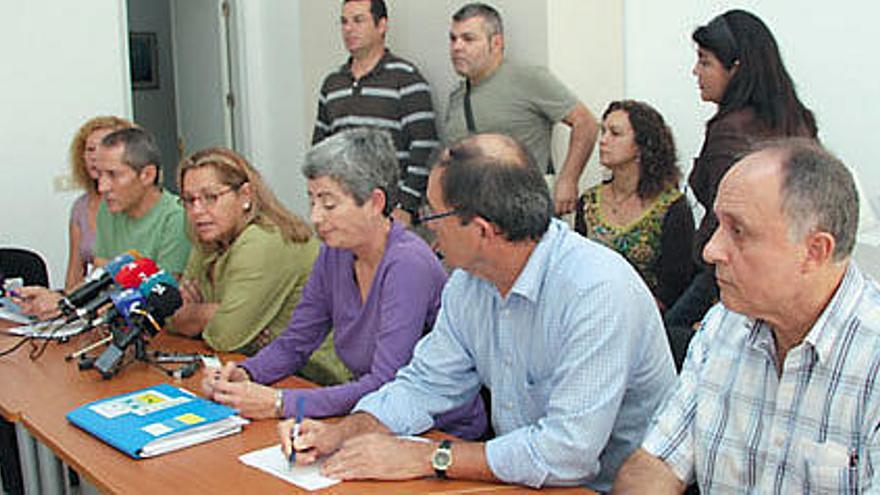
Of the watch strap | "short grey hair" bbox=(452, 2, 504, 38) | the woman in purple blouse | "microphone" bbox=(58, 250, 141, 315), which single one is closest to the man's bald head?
the watch strap

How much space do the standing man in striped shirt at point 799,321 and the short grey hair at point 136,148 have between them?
263 cm

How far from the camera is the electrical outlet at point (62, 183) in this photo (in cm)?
568

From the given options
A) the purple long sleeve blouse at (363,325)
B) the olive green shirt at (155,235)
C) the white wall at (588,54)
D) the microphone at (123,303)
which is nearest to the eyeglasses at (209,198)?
the microphone at (123,303)

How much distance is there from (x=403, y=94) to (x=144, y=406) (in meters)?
2.81

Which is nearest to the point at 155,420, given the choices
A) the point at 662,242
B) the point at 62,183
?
the point at 662,242

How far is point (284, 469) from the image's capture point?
→ 2049 millimetres

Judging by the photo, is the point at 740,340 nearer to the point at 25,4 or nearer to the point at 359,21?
the point at 359,21

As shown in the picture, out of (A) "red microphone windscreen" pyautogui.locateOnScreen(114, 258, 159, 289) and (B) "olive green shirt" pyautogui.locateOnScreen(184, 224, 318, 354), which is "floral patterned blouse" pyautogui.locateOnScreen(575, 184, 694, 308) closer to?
(B) "olive green shirt" pyautogui.locateOnScreen(184, 224, 318, 354)

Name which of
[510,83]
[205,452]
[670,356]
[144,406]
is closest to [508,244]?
[670,356]

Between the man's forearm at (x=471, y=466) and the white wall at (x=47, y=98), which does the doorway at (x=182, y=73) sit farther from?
the man's forearm at (x=471, y=466)

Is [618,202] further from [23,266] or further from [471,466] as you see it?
[23,266]

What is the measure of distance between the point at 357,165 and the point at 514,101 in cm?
199

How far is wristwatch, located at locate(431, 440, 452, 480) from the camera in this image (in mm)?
→ 1968

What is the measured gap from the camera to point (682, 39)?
14.6ft
